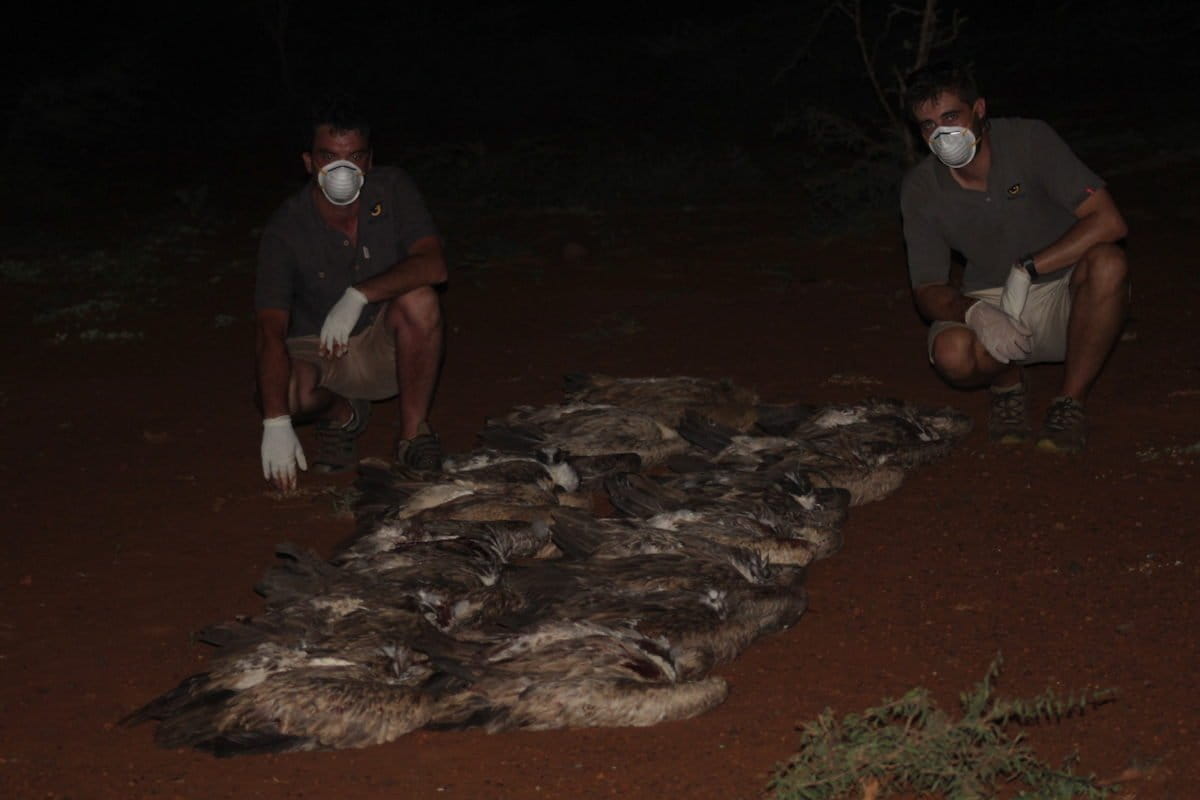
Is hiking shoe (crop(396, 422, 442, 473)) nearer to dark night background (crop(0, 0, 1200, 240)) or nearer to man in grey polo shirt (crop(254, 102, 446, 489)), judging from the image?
man in grey polo shirt (crop(254, 102, 446, 489))

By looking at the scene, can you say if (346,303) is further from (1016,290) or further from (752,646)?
(1016,290)

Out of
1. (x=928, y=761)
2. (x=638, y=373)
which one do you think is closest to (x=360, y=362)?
(x=638, y=373)

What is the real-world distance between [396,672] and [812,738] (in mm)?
1105

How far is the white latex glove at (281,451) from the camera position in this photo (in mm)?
5723

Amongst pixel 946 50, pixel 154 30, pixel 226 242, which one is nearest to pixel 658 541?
pixel 226 242

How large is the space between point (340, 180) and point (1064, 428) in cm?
308

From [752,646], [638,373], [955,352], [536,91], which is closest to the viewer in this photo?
[752,646]

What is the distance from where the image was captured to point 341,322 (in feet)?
19.4

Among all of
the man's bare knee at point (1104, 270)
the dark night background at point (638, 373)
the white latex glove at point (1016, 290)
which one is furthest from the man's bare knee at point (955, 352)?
the man's bare knee at point (1104, 270)

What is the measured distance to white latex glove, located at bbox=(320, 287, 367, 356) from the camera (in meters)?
5.91

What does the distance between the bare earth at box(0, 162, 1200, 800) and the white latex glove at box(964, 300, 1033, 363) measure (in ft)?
1.40

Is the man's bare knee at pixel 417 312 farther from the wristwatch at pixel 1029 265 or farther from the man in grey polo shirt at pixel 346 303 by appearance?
the wristwatch at pixel 1029 265

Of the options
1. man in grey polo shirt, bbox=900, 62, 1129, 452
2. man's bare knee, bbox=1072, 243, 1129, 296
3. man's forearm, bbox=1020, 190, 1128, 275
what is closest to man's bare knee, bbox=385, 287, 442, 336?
man in grey polo shirt, bbox=900, 62, 1129, 452

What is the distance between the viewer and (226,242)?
12.5m
